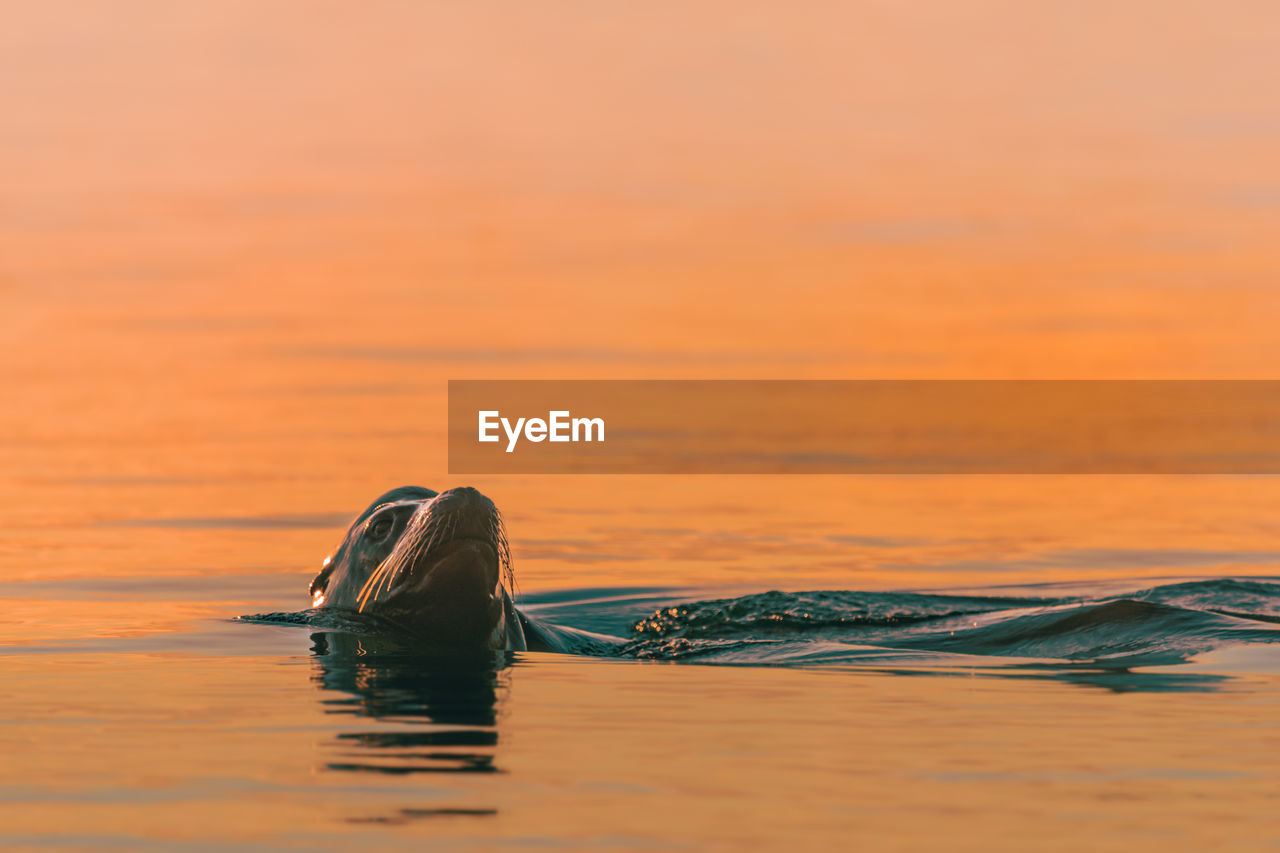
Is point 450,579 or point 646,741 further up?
point 450,579

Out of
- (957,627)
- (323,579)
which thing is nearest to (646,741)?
(323,579)

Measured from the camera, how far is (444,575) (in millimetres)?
9250

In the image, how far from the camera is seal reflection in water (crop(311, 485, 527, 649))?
9.02 metres

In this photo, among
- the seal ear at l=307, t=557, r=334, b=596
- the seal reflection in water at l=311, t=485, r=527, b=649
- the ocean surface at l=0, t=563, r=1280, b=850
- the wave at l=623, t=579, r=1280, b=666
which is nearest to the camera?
the ocean surface at l=0, t=563, r=1280, b=850

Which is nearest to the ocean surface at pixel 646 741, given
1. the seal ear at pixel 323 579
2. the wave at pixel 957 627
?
the wave at pixel 957 627

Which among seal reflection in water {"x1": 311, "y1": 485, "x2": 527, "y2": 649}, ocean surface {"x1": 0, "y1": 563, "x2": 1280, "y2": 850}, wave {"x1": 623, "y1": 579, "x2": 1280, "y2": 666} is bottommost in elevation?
ocean surface {"x1": 0, "y1": 563, "x2": 1280, "y2": 850}

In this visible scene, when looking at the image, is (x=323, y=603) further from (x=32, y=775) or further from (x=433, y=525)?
(x=32, y=775)

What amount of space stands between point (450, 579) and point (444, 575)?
0.04 meters

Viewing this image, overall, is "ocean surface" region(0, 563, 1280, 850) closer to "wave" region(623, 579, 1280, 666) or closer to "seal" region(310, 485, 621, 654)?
"wave" region(623, 579, 1280, 666)

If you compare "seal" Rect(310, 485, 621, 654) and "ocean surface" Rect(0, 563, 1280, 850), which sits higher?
"seal" Rect(310, 485, 621, 654)

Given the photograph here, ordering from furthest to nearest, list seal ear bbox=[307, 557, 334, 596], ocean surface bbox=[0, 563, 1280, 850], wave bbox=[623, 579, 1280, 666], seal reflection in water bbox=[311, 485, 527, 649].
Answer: seal ear bbox=[307, 557, 334, 596] < wave bbox=[623, 579, 1280, 666] < seal reflection in water bbox=[311, 485, 527, 649] < ocean surface bbox=[0, 563, 1280, 850]

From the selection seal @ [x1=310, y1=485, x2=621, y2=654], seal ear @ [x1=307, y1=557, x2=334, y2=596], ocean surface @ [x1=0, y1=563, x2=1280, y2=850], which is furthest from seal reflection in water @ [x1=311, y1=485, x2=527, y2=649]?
seal ear @ [x1=307, y1=557, x2=334, y2=596]

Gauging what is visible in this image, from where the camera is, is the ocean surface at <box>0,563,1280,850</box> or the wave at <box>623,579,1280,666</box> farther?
the wave at <box>623,579,1280,666</box>

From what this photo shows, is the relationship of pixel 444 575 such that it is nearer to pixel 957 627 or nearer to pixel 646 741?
pixel 646 741
